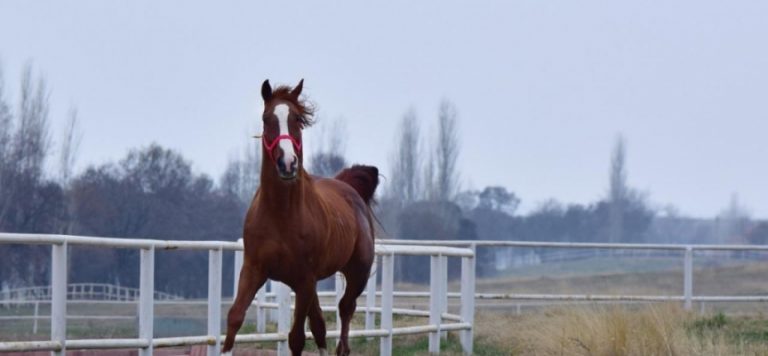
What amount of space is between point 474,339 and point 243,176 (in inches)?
1635

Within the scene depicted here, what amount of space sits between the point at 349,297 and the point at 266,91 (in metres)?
2.29

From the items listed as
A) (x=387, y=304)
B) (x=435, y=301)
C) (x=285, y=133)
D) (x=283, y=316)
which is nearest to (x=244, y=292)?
(x=285, y=133)

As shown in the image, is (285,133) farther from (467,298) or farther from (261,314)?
(261,314)

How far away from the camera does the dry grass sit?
11328mm

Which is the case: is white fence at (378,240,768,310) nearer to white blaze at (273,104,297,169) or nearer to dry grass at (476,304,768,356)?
dry grass at (476,304,768,356)

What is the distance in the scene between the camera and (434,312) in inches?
527

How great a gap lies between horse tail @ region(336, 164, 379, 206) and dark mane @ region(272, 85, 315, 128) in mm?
2409

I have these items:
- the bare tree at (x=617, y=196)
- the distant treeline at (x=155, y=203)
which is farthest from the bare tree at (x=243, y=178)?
the bare tree at (x=617, y=196)

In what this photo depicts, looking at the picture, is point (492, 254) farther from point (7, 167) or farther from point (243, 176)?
point (7, 167)

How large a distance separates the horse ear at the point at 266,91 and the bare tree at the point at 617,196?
7504 cm

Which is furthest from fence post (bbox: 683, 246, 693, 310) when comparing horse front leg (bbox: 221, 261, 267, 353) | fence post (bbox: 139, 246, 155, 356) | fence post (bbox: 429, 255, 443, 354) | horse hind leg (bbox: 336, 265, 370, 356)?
horse front leg (bbox: 221, 261, 267, 353)

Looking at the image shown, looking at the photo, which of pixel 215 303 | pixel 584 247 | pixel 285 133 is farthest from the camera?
pixel 584 247

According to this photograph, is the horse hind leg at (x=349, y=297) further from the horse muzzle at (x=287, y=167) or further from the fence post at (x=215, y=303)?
the horse muzzle at (x=287, y=167)

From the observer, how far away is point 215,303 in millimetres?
10234
